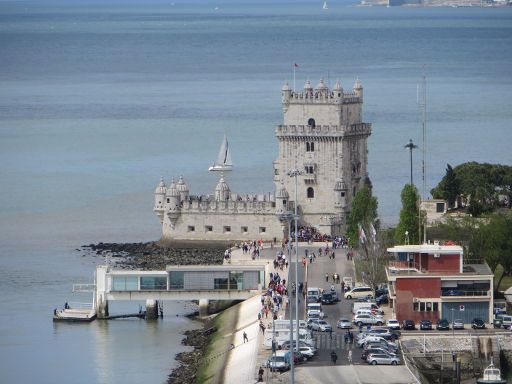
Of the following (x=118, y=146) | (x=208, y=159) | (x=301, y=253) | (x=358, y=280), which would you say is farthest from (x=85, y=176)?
(x=358, y=280)

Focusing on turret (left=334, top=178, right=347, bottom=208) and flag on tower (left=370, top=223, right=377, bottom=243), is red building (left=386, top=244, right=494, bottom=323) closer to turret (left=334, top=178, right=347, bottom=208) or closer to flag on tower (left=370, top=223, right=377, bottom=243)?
flag on tower (left=370, top=223, right=377, bottom=243)

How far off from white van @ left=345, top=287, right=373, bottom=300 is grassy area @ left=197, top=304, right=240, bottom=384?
4.27 metres

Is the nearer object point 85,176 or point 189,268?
point 189,268

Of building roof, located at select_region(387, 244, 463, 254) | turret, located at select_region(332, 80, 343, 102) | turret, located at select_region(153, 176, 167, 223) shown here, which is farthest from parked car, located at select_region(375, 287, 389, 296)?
turret, located at select_region(153, 176, 167, 223)

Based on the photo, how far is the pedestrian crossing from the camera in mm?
68062

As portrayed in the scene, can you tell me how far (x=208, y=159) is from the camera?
138 metres

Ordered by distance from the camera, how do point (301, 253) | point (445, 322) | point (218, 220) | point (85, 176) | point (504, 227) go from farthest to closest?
point (85, 176) < point (218, 220) < point (301, 253) < point (504, 227) < point (445, 322)

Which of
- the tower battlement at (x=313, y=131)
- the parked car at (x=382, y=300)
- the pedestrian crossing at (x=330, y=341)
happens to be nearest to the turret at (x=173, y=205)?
the tower battlement at (x=313, y=131)

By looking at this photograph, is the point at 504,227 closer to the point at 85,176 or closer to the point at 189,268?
the point at 189,268

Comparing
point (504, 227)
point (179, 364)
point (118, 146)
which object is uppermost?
point (118, 146)

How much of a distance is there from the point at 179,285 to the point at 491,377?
21435 millimetres

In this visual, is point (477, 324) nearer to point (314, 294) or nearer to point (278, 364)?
point (278, 364)

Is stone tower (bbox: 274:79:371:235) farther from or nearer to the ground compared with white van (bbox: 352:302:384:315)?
farther from the ground

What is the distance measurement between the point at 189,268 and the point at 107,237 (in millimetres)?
22331
